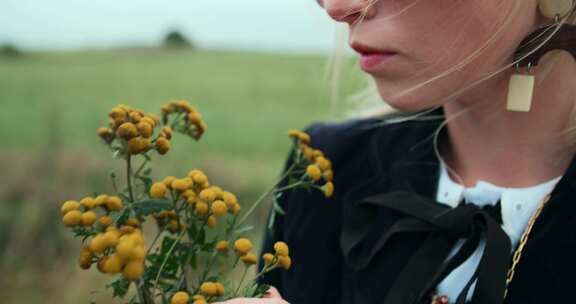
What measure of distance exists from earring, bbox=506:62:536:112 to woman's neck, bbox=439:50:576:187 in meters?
0.05

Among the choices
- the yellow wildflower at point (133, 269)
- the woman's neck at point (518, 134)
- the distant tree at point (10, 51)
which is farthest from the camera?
the distant tree at point (10, 51)

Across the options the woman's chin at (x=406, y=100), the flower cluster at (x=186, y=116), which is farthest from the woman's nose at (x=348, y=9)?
the flower cluster at (x=186, y=116)

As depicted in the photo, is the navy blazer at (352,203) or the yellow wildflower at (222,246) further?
the navy blazer at (352,203)

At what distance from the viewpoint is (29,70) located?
614 centimetres

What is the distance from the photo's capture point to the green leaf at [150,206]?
862 millimetres

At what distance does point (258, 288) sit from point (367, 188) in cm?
65

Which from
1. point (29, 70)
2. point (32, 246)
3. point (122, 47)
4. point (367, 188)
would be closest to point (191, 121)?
point (367, 188)

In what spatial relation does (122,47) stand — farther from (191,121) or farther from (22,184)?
(191,121)

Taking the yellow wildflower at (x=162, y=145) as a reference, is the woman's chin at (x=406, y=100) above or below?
above

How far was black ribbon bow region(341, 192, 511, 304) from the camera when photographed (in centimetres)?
114

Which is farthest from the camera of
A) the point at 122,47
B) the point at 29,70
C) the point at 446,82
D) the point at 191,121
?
the point at 122,47

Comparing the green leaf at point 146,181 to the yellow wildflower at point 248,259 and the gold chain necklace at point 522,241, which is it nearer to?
the yellow wildflower at point 248,259

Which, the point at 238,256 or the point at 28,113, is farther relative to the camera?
the point at 28,113

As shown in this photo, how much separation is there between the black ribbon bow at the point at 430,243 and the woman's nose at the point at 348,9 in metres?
Result: 0.41
